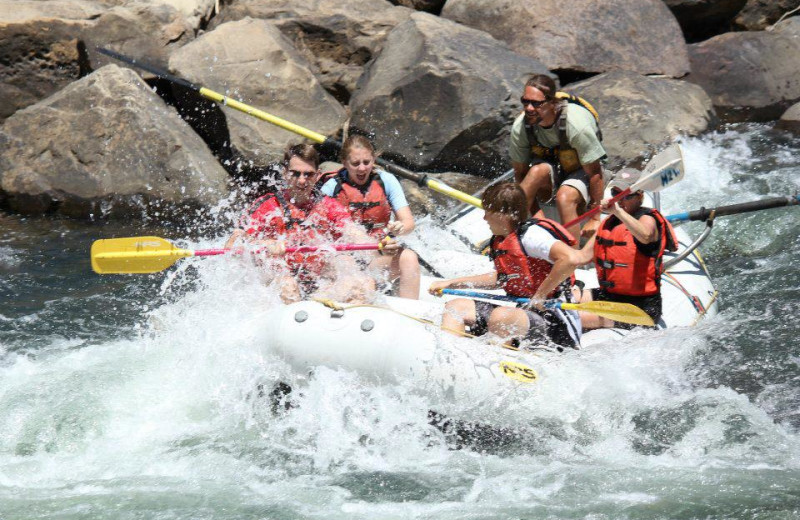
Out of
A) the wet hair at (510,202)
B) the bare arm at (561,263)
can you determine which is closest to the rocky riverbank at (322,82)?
the wet hair at (510,202)

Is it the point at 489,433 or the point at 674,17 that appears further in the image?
the point at 674,17

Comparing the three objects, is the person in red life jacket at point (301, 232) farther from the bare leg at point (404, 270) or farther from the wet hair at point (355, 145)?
the wet hair at point (355, 145)

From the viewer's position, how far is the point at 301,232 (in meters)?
5.12

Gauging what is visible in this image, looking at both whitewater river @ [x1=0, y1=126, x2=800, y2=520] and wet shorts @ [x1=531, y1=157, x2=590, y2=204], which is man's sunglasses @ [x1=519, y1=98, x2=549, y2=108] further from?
whitewater river @ [x1=0, y1=126, x2=800, y2=520]

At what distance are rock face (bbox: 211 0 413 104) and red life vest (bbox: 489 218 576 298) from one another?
5.70m

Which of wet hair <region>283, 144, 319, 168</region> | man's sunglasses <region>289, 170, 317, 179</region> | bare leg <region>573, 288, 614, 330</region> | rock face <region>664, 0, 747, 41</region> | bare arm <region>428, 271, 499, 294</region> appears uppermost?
wet hair <region>283, 144, 319, 168</region>

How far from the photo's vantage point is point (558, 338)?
4699 mm

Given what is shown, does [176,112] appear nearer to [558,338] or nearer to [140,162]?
[140,162]

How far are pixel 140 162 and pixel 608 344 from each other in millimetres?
4770

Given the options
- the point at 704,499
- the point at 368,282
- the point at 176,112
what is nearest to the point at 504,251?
the point at 368,282

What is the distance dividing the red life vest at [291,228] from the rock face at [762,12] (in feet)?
28.0

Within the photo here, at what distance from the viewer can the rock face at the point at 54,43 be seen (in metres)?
9.16

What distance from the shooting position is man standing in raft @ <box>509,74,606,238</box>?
227 inches

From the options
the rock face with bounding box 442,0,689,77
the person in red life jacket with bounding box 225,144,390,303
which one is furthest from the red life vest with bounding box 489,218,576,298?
the rock face with bounding box 442,0,689,77
